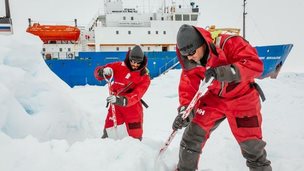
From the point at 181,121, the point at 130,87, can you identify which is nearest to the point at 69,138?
the point at 130,87

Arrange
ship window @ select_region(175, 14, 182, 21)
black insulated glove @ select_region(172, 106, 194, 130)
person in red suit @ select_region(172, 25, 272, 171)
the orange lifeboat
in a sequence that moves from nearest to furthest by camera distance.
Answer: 1. person in red suit @ select_region(172, 25, 272, 171)
2. black insulated glove @ select_region(172, 106, 194, 130)
3. the orange lifeboat
4. ship window @ select_region(175, 14, 182, 21)

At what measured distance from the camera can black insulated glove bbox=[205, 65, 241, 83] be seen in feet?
7.34

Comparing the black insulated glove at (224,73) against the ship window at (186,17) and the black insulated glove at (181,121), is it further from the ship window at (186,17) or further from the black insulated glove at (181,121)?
the ship window at (186,17)

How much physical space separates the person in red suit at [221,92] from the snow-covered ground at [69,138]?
0.50 metres

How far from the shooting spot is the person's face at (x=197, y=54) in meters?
2.46

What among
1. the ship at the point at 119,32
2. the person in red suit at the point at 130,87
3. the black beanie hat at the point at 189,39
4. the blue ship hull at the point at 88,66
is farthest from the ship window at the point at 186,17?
the black beanie hat at the point at 189,39

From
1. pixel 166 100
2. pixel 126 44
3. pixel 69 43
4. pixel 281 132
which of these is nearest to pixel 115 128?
pixel 281 132

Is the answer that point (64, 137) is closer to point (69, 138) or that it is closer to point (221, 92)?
point (69, 138)

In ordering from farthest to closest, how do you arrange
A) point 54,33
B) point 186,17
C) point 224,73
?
1. point 186,17
2. point 54,33
3. point 224,73

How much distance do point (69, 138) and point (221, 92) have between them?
2.49 metres

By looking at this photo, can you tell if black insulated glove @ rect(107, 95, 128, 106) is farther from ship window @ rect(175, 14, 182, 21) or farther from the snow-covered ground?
ship window @ rect(175, 14, 182, 21)

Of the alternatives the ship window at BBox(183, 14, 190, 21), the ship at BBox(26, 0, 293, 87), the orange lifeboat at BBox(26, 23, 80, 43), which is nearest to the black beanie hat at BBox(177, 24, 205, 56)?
the ship at BBox(26, 0, 293, 87)

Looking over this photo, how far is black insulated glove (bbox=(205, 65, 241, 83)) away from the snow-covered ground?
3.32 feet

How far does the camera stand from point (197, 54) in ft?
8.18
